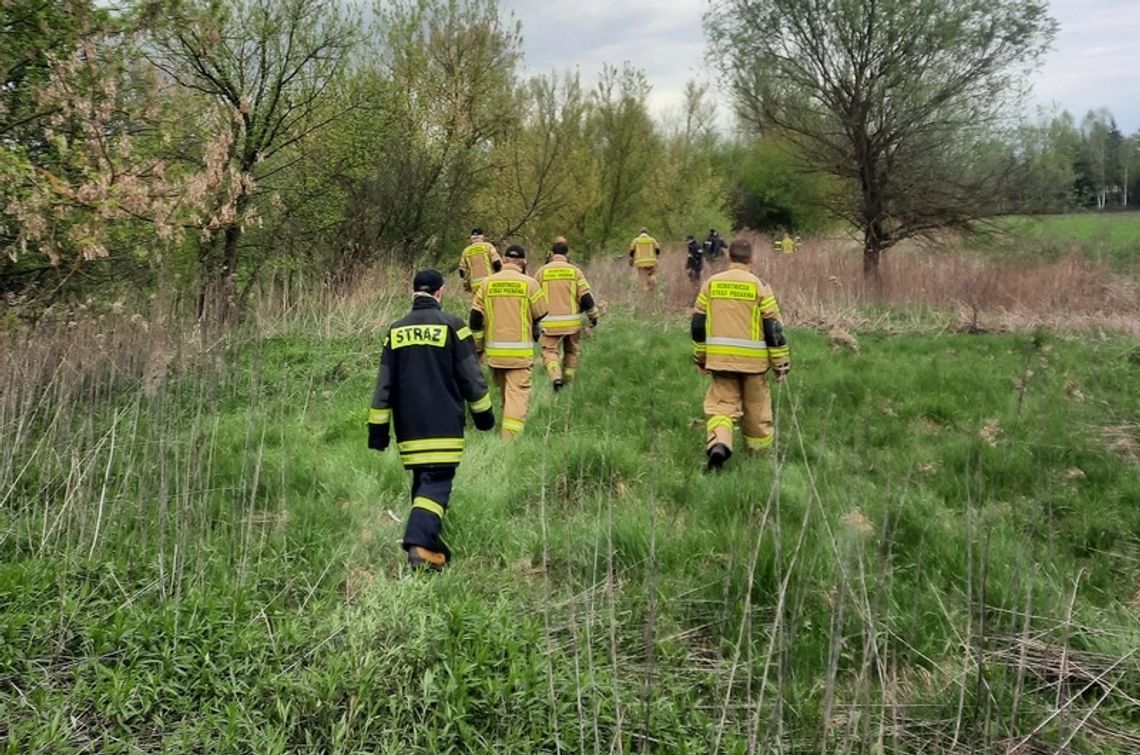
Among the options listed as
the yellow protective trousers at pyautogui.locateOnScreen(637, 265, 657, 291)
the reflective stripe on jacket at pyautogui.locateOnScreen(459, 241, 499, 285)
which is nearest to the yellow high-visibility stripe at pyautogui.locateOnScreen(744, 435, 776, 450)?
the reflective stripe on jacket at pyautogui.locateOnScreen(459, 241, 499, 285)

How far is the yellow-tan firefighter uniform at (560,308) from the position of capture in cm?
854

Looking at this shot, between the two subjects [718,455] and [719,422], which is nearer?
[718,455]

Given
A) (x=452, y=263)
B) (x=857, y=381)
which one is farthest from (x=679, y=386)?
(x=452, y=263)

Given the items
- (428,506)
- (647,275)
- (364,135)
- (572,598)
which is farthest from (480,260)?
(572,598)

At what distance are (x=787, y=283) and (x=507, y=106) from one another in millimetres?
10045

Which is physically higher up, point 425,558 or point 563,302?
point 563,302

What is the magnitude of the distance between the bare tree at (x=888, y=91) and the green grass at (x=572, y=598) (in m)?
9.46

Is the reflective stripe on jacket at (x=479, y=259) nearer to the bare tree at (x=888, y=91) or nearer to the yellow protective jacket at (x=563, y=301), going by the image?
the yellow protective jacket at (x=563, y=301)

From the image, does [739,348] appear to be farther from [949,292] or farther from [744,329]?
[949,292]

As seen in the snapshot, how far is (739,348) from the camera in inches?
229

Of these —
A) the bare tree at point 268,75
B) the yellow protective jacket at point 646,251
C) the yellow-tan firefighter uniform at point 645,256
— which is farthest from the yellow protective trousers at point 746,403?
the yellow protective jacket at point 646,251

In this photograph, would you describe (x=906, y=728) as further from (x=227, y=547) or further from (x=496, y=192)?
(x=496, y=192)

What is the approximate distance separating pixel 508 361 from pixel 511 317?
0.43 metres

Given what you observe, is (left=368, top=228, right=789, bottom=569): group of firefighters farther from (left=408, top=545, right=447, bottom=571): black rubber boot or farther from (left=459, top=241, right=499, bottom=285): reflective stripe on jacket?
(left=459, top=241, right=499, bottom=285): reflective stripe on jacket
